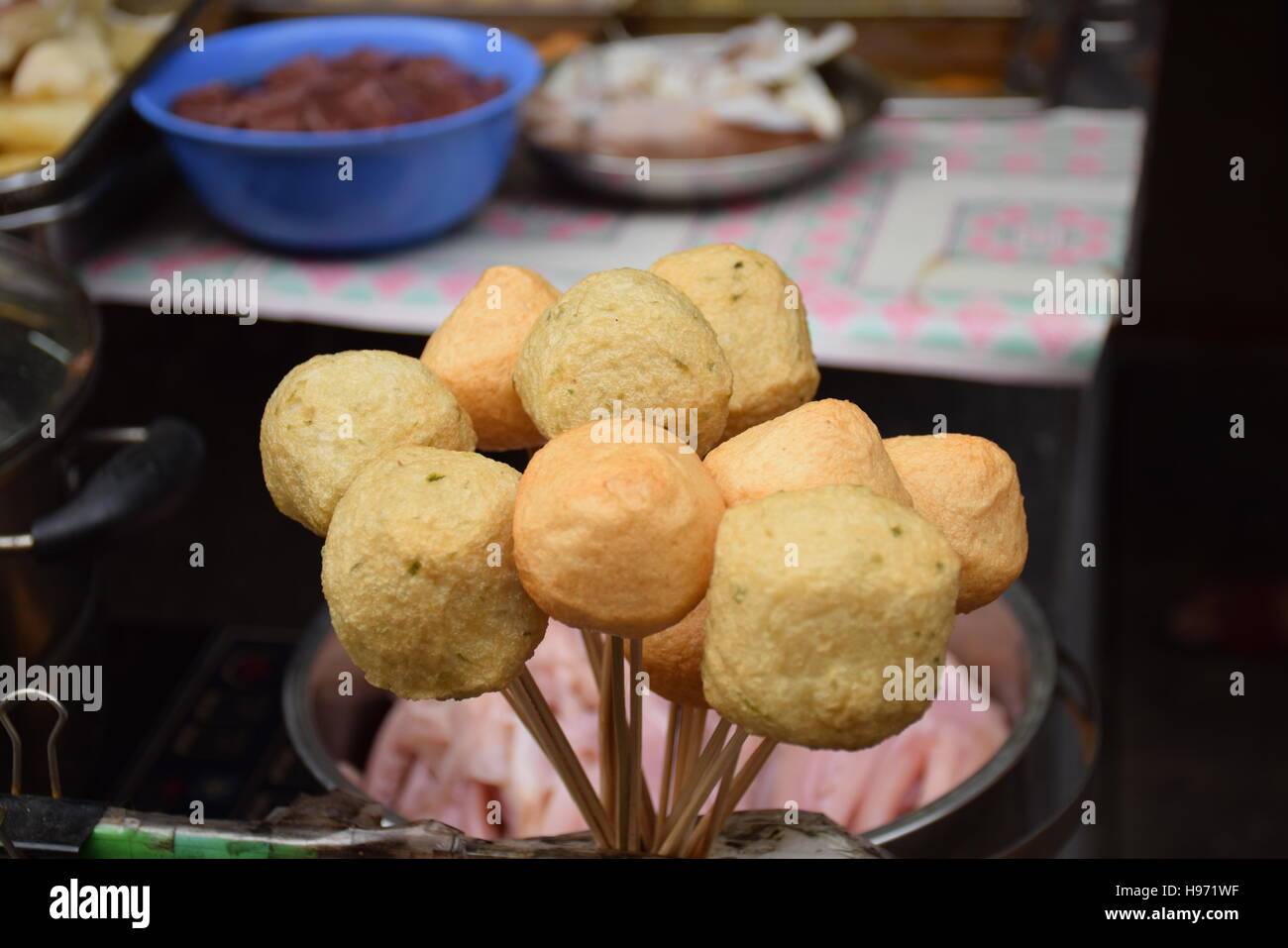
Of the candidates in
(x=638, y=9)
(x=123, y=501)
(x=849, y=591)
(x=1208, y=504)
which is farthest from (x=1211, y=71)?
(x=849, y=591)

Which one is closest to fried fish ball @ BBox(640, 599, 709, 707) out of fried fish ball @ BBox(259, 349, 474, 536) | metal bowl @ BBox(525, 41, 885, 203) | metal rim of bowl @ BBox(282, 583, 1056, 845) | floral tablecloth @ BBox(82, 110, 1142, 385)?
fried fish ball @ BBox(259, 349, 474, 536)

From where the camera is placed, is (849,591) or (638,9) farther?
(638,9)

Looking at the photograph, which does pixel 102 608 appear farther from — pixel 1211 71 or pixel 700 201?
pixel 1211 71

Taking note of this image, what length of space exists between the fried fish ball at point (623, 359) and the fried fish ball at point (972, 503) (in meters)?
0.09

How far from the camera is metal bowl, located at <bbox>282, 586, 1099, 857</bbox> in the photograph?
814 mm

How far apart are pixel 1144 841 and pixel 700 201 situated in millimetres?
1206

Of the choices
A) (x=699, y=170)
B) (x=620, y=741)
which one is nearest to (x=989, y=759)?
(x=620, y=741)

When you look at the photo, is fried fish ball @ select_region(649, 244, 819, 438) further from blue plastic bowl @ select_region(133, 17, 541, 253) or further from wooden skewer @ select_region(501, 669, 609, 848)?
blue plastic bowl @ select_region(133, 17, 541, 253)

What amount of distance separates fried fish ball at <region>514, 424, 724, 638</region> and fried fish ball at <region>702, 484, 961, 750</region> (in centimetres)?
2

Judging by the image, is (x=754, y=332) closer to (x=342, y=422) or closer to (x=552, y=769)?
(x=342, y=422)

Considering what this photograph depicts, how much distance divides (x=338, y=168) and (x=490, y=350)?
1.11 metres

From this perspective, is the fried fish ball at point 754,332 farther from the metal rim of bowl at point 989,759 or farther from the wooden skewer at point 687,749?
the metal rim of bowl at point 989,759

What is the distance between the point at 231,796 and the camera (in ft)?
3.29

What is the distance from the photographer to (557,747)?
1.90ft
